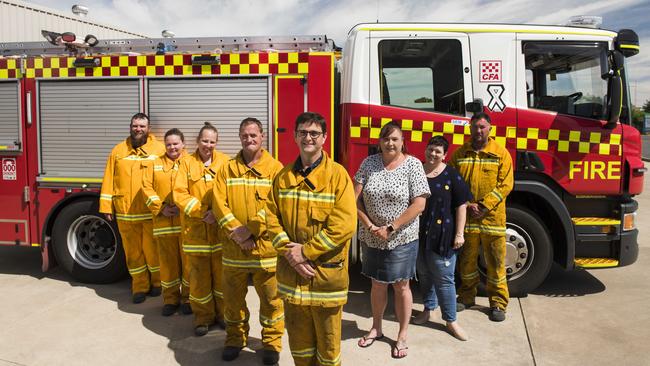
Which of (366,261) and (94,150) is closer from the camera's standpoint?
(366,261)

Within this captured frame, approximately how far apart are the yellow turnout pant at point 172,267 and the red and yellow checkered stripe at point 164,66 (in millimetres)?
1588

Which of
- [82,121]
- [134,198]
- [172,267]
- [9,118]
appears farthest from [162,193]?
[9,118]

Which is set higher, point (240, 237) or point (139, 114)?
point (139, 114)

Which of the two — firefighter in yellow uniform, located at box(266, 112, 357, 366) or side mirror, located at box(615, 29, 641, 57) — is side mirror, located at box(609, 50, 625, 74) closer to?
side mirror, located at box(615, 29, 641, 57)

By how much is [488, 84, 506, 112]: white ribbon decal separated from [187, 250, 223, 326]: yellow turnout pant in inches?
102

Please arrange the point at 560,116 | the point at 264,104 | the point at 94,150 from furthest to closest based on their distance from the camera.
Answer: the point at 94,150, the point at 264,104, the point at 560,116

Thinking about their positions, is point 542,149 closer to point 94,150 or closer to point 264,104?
point 264,104

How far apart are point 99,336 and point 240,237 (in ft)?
5.36

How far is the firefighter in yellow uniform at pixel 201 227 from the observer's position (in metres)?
3.48

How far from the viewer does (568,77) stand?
168 inches

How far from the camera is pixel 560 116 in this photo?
411 cm

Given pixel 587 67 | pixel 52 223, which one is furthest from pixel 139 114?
pixel 587 67

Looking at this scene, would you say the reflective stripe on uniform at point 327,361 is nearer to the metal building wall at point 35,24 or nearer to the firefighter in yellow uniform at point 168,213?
the firefighter in yellow uniform at point 168,213

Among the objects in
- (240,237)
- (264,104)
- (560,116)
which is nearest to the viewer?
(240,237)
